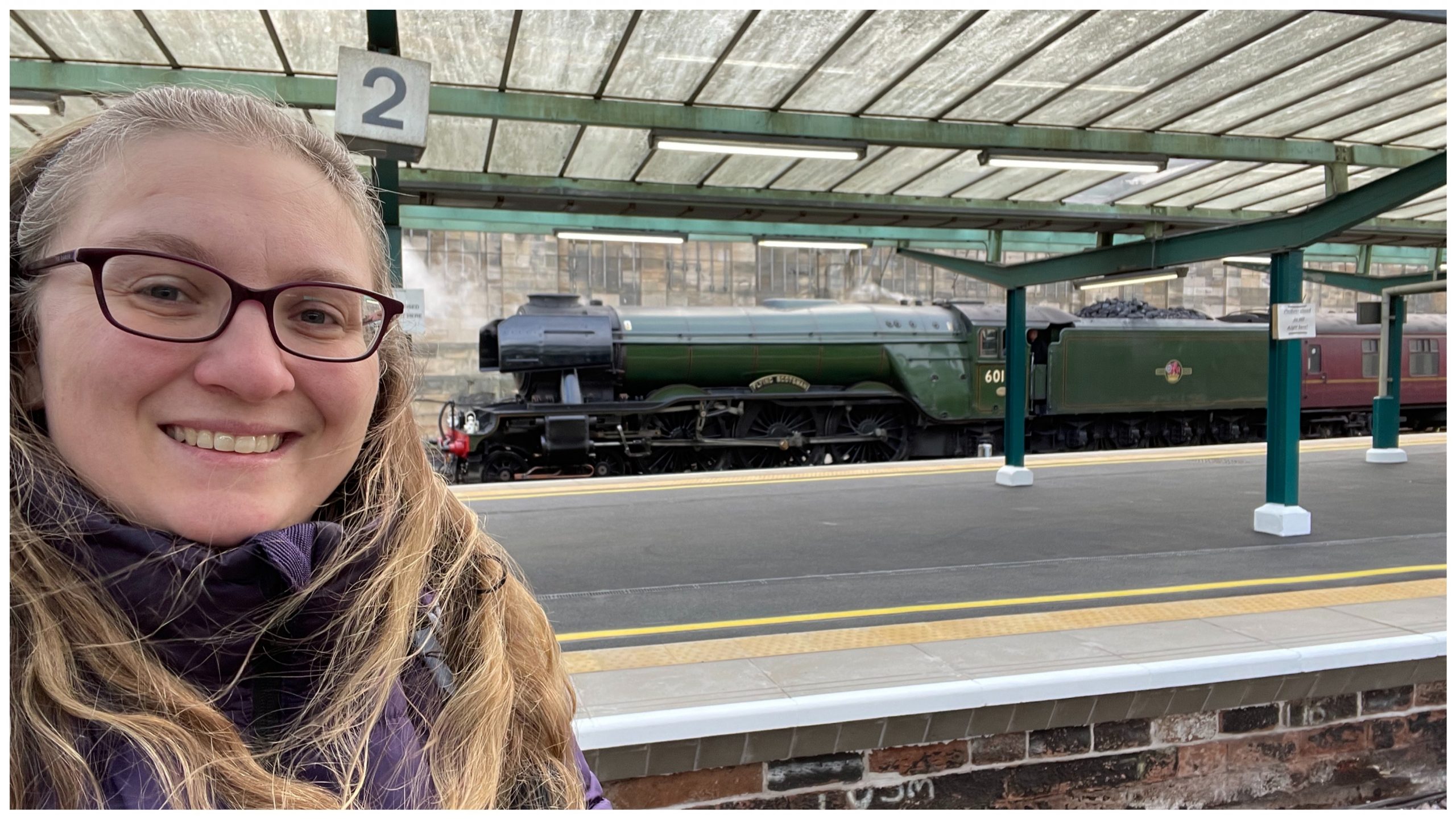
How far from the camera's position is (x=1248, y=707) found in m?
3.25

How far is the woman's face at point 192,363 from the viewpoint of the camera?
88 centimetres

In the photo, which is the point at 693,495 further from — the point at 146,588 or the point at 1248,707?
the point at 146,588

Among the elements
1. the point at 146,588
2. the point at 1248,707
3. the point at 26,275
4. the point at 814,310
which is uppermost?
the point at 814,310

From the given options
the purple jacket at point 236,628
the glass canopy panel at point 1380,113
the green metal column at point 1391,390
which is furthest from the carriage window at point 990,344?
the purple jacket at point 236,628

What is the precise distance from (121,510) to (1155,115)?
878 centimetres

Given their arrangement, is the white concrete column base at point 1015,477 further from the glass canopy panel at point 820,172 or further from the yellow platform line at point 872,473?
the glass canopy panel at point 820,172

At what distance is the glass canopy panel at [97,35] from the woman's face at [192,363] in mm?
6243

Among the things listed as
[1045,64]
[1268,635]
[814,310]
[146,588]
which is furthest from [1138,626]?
[814,310]

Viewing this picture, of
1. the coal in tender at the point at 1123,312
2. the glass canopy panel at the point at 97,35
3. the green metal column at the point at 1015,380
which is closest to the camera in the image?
the glass canopy panel at the point at 97,35

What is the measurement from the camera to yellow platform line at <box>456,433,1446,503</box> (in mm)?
8172

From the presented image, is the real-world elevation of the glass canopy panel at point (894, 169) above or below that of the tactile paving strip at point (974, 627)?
above

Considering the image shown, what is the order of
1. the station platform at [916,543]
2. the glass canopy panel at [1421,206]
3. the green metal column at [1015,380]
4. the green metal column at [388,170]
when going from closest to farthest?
the station platform at [916,543], the green metal column at [388,170], the green metal column at [1015,380], the glass canopy panel at [1421,206]

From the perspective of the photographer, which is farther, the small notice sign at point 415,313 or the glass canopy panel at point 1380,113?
the glass canopy panel at point 1380,113

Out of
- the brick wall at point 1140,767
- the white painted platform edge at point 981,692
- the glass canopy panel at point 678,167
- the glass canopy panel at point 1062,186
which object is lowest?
the brick wall at point 1140,767
